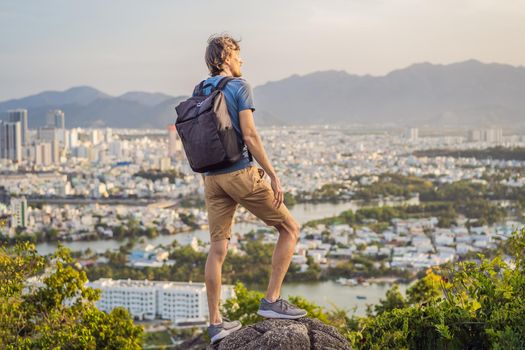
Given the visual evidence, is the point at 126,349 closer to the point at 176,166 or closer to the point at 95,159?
the point at 176,166

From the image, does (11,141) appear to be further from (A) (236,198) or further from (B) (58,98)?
(A) (236,198)

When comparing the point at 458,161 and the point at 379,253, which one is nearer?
the point at 379,253

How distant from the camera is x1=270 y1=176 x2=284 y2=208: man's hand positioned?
169cm

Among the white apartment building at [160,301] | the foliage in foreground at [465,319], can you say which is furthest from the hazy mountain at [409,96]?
the foliage in foreground at [465,319]

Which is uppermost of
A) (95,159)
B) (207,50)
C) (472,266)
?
(207,50)

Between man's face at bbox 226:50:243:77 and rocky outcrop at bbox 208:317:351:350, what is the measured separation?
1.78ft

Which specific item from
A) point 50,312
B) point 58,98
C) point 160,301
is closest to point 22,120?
point 58,98

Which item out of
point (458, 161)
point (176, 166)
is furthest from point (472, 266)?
point (176, 166)

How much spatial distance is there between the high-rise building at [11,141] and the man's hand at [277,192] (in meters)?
33.6

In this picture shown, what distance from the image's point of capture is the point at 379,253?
40.9 feet

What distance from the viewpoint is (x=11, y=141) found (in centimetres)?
3394

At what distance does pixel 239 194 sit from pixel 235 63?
11.2 inches

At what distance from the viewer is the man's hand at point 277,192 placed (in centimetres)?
169

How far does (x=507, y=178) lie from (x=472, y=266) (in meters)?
20.4
